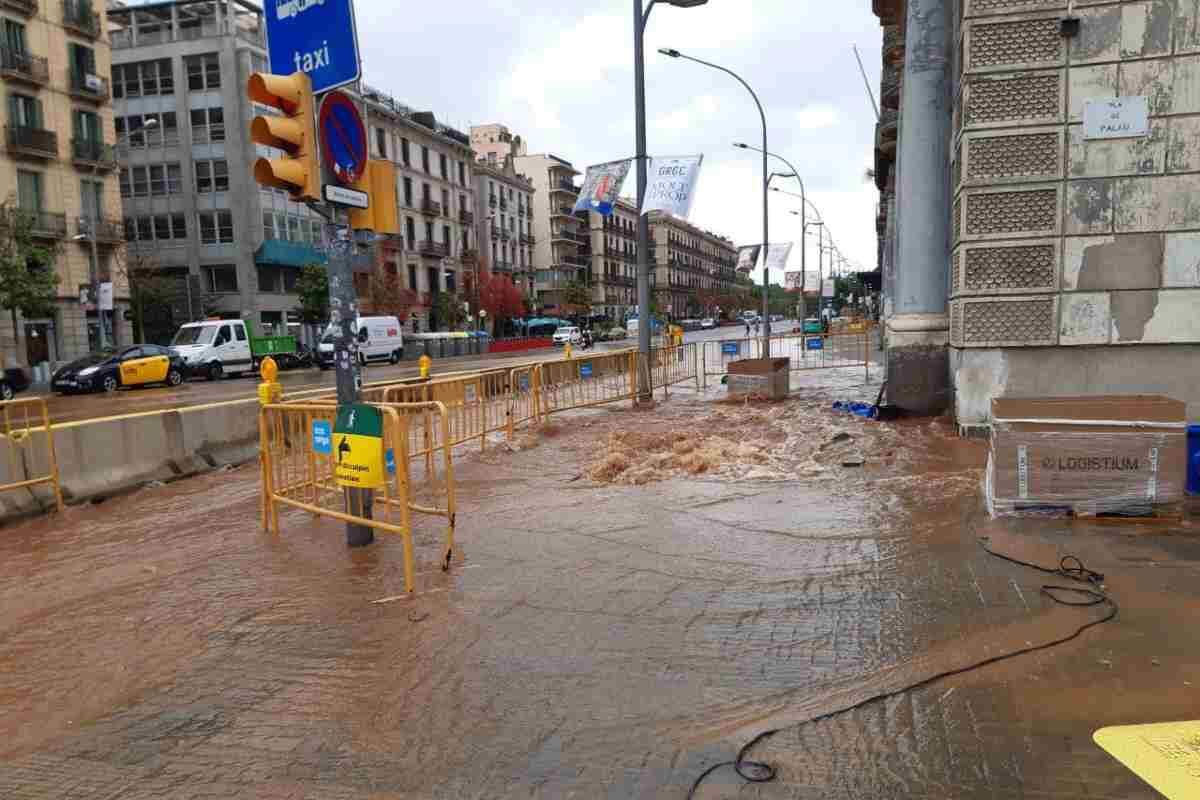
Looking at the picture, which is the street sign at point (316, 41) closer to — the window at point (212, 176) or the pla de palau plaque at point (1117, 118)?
the pla de palau plaque at point (1117, 118)

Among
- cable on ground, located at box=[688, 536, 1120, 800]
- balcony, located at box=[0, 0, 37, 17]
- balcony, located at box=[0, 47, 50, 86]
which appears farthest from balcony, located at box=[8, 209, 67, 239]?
cable on ground, located at box=[688, 536, 1120, 800]

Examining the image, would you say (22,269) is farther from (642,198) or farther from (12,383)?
(642,198)

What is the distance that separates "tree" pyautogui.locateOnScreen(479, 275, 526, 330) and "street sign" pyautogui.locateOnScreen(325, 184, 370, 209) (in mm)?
66032

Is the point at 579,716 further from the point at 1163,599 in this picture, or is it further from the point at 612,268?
the point at 612,268

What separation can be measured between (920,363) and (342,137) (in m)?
9.17

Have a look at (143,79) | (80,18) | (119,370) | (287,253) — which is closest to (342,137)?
(119,370)

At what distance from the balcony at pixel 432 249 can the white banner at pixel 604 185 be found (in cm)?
5196

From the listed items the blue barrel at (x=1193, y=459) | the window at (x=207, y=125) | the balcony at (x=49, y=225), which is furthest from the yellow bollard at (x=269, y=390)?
the window at (x=207, y=125)

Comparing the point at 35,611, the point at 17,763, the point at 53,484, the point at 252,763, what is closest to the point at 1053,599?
the point at 252,763

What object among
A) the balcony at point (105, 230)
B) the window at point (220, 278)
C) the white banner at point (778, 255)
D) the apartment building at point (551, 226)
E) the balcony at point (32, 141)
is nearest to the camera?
the white banner at point (778, 255)

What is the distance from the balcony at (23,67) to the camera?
3559 cm

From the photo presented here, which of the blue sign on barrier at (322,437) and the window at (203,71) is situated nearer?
the blue sign on barrier at (322,437)

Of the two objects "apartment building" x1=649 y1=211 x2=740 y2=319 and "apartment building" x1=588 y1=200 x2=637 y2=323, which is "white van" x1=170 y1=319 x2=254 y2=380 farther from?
"apartment building" x1=649 y1=211 x2=740 y2=319

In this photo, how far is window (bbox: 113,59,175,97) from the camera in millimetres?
50312
